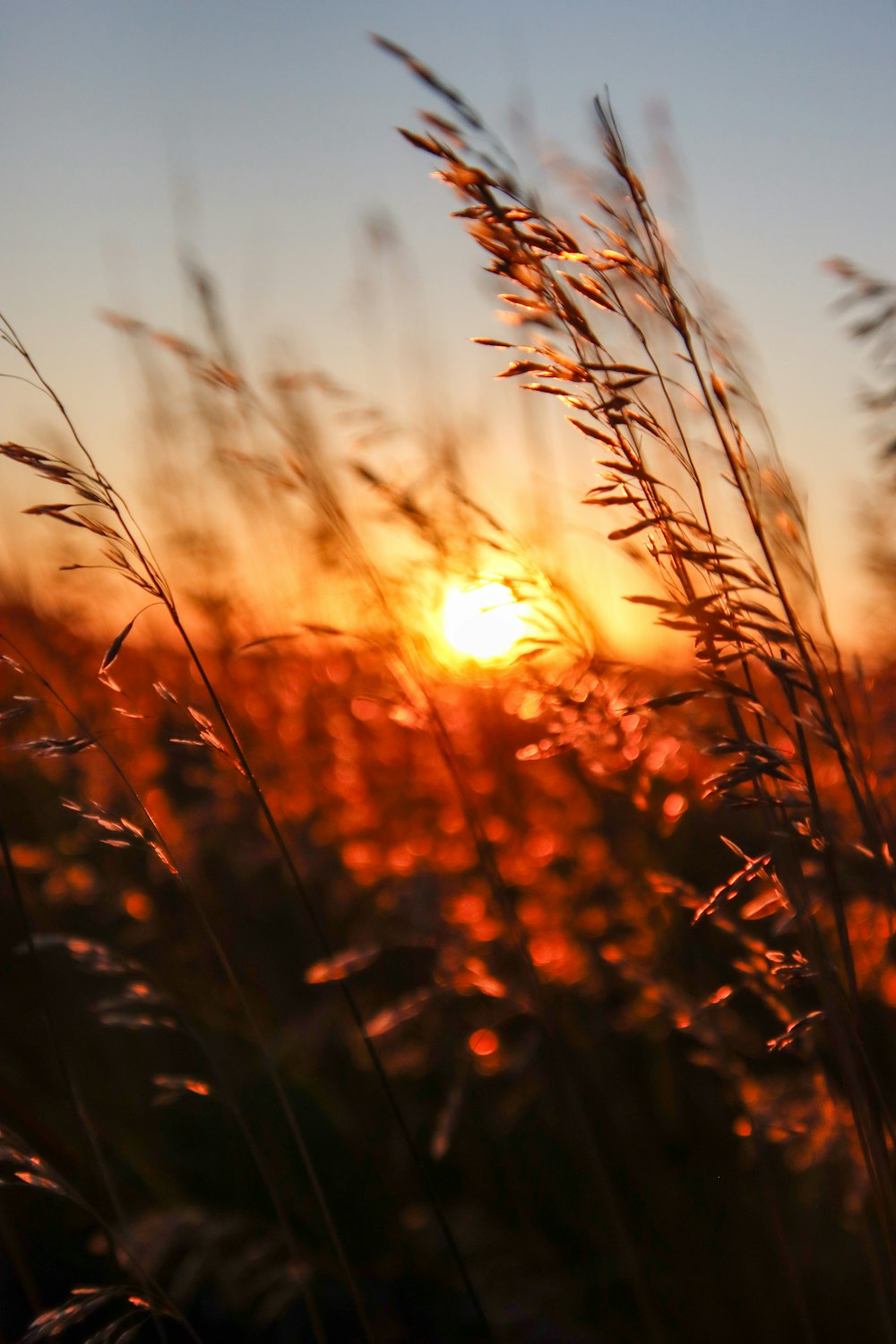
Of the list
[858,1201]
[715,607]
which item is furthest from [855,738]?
[858,1201]

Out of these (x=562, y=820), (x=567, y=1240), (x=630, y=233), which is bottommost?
(x=567, y=1240)

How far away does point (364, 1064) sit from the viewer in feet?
7.34

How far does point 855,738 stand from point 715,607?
8.3 inches

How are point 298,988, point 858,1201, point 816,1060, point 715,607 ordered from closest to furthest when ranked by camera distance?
1. point 715,607
2. point 858,1201
3. point 816,1060
4. point 298,988

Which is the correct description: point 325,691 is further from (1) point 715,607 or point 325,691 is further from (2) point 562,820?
(1) point 715,607

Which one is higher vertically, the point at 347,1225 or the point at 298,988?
the point at 298,988

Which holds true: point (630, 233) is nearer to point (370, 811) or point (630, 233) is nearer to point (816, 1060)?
point (816, 1060)

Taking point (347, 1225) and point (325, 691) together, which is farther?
point (325, 691)

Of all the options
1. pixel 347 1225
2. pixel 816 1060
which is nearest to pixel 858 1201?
pixel 816 1060

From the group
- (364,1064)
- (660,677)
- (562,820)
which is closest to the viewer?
(660,677)

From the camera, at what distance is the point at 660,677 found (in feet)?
3.83

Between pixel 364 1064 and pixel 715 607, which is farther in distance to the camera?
pixel 364 1064

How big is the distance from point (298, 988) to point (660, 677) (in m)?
1.91

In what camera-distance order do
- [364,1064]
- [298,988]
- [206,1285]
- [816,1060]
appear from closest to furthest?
[816,1060], [206,1285], [364,1064], [298,988]
